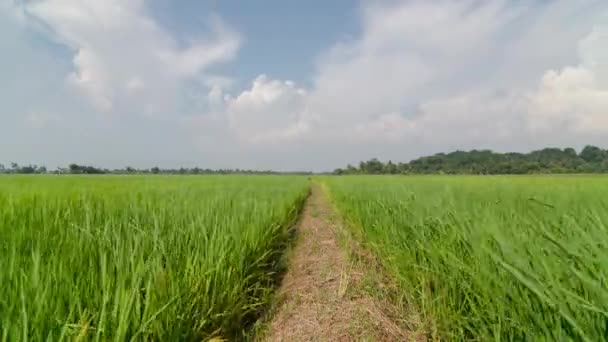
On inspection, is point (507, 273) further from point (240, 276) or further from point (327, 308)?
point (240, 276)

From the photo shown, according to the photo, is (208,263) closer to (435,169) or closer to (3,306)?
(3,306)

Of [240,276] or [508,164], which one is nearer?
[240,276]


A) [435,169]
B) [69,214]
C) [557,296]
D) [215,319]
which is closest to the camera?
[557,296]

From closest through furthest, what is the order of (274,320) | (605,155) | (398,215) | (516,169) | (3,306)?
(3,306), (274,320), (398,215), (516,169), (605,155)

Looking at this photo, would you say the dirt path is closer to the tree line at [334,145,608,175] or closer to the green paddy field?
the green paddy field

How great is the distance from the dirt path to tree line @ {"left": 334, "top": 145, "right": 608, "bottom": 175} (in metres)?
69.2

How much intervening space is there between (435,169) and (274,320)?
87.4 m

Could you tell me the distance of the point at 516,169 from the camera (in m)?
61.9

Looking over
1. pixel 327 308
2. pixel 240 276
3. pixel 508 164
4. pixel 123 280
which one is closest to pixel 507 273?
pixel 123 280

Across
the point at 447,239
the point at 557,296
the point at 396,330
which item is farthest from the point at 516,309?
the point at 396,330

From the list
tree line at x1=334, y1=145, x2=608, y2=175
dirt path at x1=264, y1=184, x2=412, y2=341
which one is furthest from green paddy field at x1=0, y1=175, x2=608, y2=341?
tree line at x1=334, y1=145, x2=608, y2=175

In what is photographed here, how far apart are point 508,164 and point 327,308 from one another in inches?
2994

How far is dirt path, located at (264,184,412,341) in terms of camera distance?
2127 mm

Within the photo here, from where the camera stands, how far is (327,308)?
8.34ft
